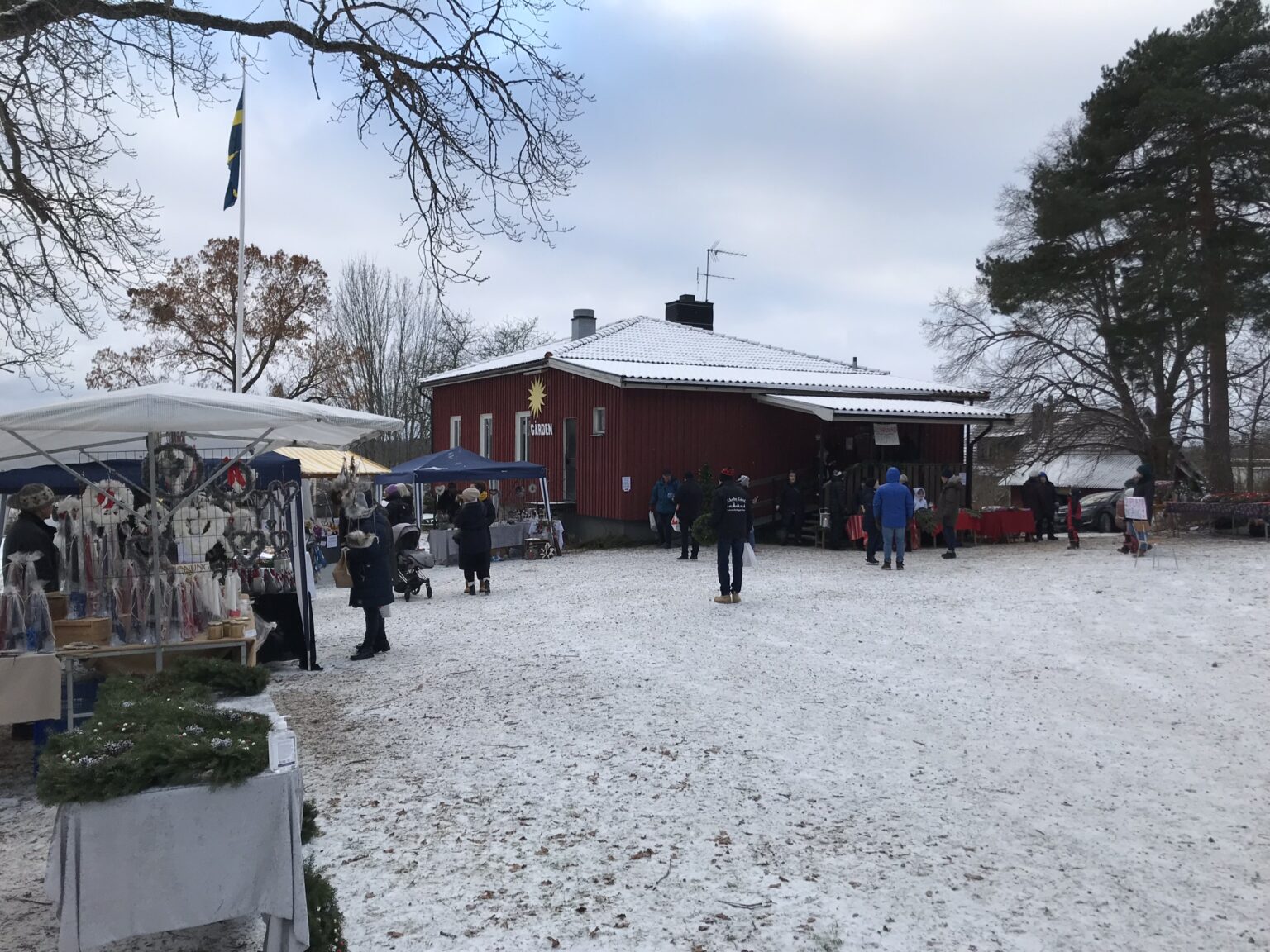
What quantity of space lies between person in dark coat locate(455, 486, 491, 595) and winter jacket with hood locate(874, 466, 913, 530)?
6.23 metres

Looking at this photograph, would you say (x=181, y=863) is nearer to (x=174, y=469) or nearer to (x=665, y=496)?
(x=174, y=469)

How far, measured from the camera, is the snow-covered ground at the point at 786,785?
435 centimetres

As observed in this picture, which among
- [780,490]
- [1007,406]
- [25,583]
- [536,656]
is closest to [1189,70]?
[1007,406]

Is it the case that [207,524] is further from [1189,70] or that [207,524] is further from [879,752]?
[1189,70]

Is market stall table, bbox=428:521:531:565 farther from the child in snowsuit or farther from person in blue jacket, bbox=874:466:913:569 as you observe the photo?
the child in snowsuit

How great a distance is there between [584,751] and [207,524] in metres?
3.12

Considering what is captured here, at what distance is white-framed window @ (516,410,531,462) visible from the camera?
965 inches

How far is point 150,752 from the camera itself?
3549 mm

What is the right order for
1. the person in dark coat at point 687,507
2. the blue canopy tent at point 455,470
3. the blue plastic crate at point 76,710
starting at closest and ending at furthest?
the blue plastic crate at point 76,710
the person in dark coat at point 687,507
the blue canopy tent at point 455,470

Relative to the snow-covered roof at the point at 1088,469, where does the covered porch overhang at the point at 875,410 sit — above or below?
above

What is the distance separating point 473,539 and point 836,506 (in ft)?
25.5

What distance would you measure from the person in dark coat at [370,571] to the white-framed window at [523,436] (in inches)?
571

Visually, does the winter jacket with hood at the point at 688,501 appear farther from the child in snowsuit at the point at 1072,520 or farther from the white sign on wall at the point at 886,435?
the child in snowsuit at the point at 1072,520

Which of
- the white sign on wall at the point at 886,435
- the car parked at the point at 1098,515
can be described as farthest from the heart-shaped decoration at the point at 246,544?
the car parked at the point at 1098,515
